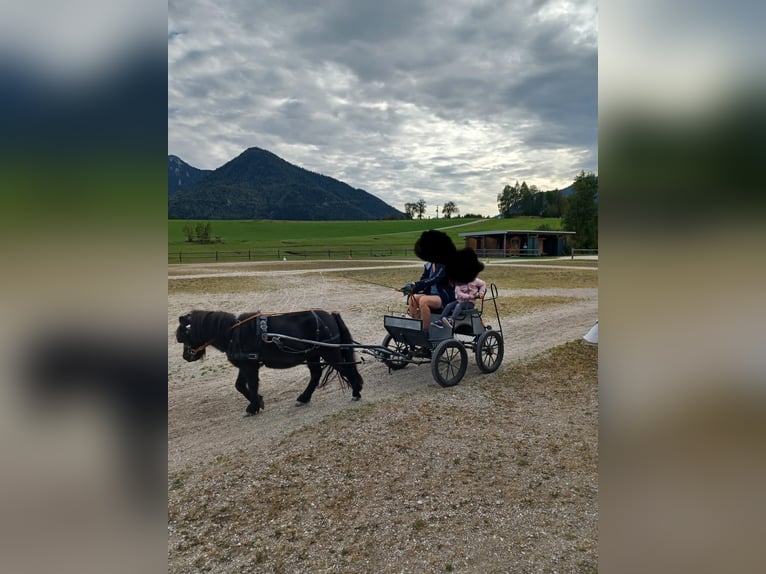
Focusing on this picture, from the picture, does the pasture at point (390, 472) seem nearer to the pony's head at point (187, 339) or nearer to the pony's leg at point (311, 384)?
the pony's leg at point (311, 384)

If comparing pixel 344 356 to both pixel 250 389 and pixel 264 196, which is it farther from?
pixel 264 196

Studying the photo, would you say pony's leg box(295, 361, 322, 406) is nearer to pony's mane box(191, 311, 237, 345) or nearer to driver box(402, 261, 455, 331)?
pony's mane box(191, 311, 237, 345)

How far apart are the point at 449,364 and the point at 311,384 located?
204 cm

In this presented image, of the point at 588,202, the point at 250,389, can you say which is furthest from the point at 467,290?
the point at 588,202

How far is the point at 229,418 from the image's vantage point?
5.24m

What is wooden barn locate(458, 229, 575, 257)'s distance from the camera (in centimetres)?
3216

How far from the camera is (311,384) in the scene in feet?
18.4

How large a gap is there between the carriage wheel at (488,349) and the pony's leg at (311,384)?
2493mm

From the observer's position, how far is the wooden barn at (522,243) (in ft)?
105

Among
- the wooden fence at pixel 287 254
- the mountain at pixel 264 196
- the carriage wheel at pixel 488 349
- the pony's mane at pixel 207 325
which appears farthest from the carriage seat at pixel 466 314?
the mountain at pixel 264 196
